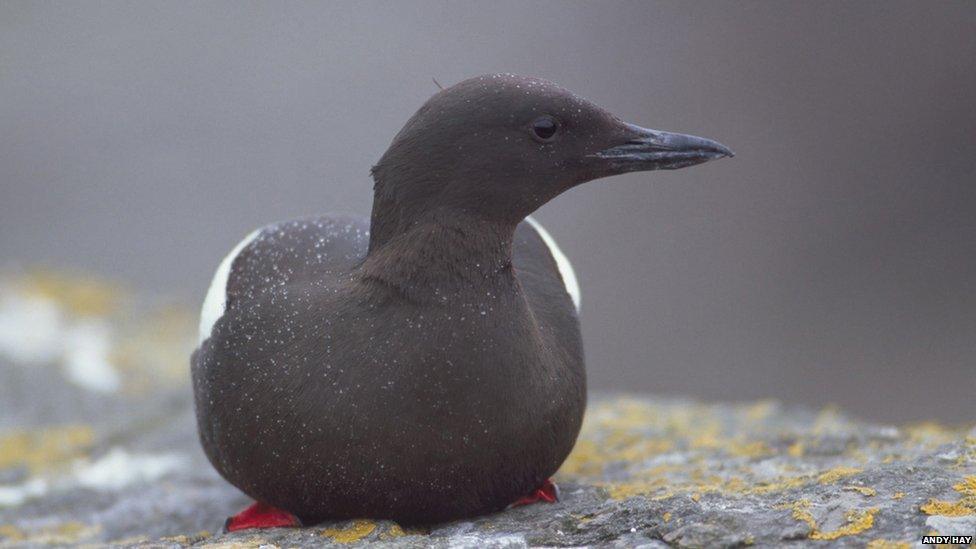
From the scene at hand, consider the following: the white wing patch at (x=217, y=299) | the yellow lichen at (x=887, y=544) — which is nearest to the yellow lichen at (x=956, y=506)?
the yellow lichen at (x=887, y=544)

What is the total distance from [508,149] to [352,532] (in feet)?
4.71

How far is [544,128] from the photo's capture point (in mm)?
4297

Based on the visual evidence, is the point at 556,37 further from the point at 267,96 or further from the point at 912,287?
the point at 912,287

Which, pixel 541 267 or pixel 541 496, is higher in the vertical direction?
pixel 541 267

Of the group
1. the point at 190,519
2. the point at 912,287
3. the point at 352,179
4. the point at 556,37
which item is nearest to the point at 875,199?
the point at 912,287

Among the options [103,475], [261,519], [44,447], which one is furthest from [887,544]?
[44,447]

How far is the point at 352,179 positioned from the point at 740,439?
6.12 meters

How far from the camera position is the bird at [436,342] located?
418 cm

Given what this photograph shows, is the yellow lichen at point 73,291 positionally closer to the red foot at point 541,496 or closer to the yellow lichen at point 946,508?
the red foot at point 541,496

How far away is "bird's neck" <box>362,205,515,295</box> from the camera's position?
4.23m

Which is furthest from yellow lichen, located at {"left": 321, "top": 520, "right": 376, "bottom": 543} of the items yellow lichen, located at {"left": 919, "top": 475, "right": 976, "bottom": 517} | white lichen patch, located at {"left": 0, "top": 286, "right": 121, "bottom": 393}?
white lichen patch, located at {"left": 0, "top": 286, "right": 121, "bottom": 393}

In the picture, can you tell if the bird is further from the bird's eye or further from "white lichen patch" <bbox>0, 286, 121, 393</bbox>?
"white lichen patch" <bbox>0, 286, 121, 393</bbox>

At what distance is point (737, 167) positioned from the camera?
10.8m

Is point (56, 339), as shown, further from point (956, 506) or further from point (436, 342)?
point (956, 506)
